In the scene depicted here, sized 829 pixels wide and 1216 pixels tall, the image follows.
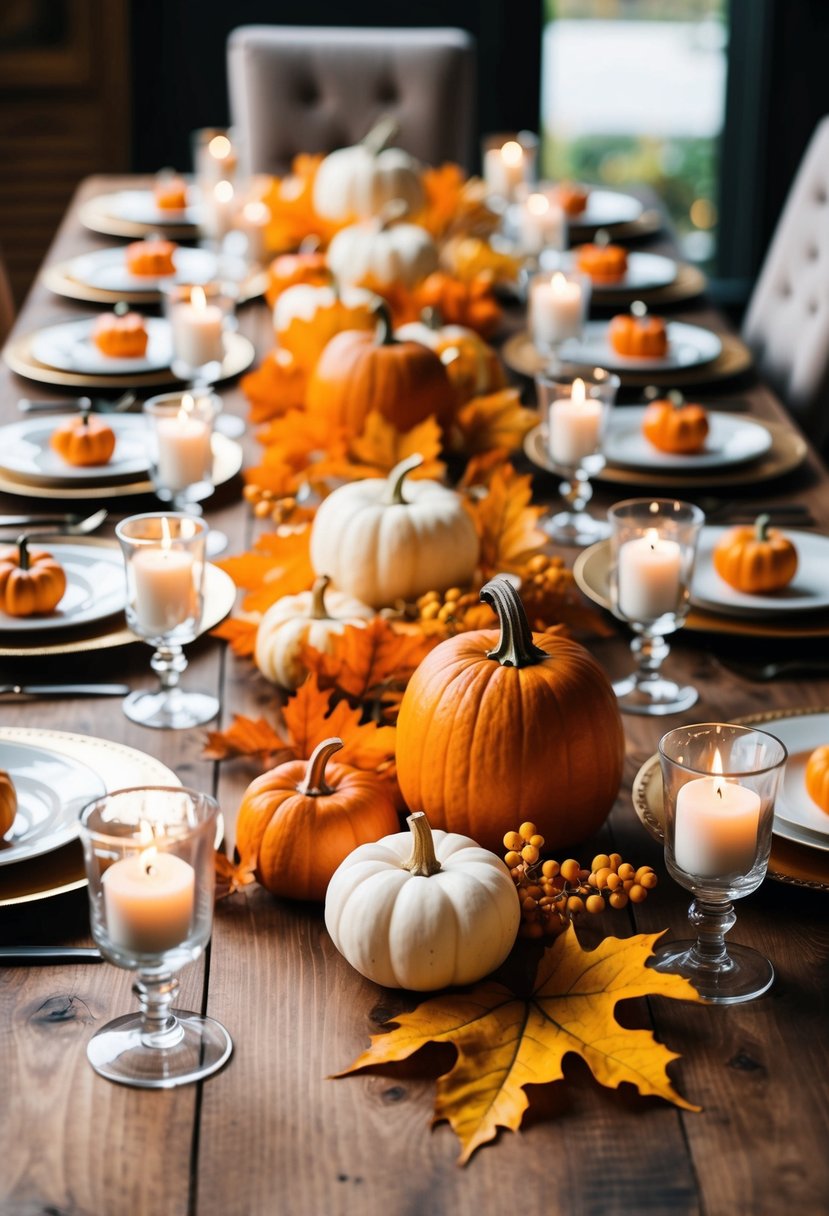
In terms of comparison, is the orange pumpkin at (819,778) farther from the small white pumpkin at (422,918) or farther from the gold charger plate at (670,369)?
the gold charger plate at (670,369)

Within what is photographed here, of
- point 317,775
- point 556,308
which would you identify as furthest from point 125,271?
point 317,775

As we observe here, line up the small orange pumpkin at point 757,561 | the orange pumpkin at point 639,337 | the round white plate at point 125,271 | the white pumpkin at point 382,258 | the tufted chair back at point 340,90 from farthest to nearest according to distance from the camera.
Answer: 1. the tufted chair back at point 340,90
2. the round white plate at point 125,271
3. the white pumpkin at point 382,258
4. the orange pumpkin at point 639,337
5. the small orange pumpkin at point 757,561

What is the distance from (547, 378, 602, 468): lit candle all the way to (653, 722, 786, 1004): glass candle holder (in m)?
0.72

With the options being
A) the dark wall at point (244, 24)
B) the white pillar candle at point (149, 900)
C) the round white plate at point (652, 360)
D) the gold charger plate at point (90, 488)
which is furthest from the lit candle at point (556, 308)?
the dark wall at point (244, 24)

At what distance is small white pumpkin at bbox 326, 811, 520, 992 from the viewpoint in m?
0.88

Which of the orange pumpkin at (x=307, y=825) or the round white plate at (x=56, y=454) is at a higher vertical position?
the orange pumpkin at (x=307, y=825)

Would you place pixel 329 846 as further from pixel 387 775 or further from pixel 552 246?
pixel 552 246

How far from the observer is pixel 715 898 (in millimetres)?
932

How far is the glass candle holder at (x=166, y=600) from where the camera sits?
122 cm

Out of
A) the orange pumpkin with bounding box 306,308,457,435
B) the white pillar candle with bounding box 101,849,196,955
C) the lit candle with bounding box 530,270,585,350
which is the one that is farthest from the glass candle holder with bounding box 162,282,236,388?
the white pillar candle with bounding box 101,849,196,955

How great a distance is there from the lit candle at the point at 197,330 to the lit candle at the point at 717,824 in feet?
4.13

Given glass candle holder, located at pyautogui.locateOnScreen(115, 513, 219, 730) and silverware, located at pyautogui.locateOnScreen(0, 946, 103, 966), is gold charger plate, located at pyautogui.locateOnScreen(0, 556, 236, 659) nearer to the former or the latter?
glass candle holder, located at pyautogui.locateOnScreen(115, 513, 219, 730)

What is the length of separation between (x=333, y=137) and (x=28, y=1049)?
2.94 meters

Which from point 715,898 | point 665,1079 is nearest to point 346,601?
point 715,898
